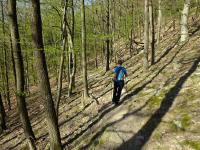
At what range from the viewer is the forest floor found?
28.3 ft

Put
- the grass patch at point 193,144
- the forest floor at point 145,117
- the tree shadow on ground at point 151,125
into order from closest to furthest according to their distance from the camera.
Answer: the grass patch at point 193,144, the forest floor at point 145,117, the tree shadow on ground at point 151,125

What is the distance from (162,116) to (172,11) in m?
18.3

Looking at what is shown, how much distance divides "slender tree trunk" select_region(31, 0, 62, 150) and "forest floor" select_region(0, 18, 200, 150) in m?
1.11

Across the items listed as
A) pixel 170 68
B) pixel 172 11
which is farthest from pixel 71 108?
pixel 172 11

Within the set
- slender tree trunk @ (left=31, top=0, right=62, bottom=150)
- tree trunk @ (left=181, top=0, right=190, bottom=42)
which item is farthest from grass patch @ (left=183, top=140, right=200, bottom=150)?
tree trunk @ (left=181, top=0, right=190, bottom=42)

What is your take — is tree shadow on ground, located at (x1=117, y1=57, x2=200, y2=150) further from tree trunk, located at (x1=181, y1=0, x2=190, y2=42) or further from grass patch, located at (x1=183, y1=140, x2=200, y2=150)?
tree trunk, located at (x1=181, y1=0, x2=190, y2=42)

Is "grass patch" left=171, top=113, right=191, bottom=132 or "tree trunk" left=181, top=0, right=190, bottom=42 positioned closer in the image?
"grass patch" left=171, top=113, right=191, bottom=132

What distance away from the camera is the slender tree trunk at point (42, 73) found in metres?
8.71

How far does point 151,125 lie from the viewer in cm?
941

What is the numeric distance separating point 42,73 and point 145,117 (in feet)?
13.3

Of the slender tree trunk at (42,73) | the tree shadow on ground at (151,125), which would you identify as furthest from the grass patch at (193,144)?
the slender tree trunk at (42,73)

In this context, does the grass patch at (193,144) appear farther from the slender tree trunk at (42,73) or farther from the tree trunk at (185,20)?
the tree trunk at (185,20)

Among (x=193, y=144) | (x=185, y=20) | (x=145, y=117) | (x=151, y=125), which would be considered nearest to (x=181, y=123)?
(x=151, y=125)

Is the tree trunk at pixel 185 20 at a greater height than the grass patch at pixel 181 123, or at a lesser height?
greater
